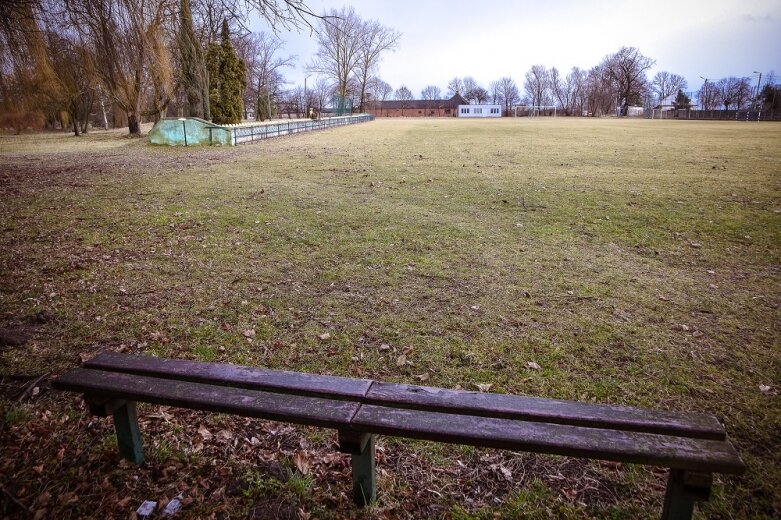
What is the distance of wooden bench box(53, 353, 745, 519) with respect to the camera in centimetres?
193

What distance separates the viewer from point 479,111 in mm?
113625

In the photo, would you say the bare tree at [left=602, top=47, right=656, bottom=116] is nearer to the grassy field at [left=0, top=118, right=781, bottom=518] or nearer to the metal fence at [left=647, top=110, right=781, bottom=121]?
the metal fence at [left=647, top=110, right=781, bottom=121]

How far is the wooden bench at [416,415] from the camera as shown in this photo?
1.93 m

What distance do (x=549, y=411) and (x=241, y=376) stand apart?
159cm

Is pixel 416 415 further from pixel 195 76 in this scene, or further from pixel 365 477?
pixel 195 76

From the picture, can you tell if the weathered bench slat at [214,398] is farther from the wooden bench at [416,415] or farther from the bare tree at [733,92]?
the bare tree at [733,92]

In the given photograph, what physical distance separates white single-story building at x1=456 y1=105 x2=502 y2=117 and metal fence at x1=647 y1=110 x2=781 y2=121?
3764 centimetres

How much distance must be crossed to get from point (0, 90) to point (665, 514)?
10.9 m

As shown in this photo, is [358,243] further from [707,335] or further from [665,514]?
[665,514]

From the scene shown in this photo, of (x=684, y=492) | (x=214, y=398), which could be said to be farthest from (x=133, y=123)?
(x=684, y=492)

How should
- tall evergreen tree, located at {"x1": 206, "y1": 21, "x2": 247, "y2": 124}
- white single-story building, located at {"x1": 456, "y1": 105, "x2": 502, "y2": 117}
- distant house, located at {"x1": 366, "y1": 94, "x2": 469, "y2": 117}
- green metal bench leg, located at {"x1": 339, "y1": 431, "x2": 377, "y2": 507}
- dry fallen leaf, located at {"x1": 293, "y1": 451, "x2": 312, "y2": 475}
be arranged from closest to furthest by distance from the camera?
green metal bench leg, located at {"x1": 339, "y1": 431, "x2": 377, "y2": 507} < dry fallen leaf, located at {"x1": 293, "y1": 451, "x2": 312, "y2": 475} < tall evergreen tree, located at {"x1": 206, "y1": 21, "x2": 247, "y2": 124} < white single-story building, located at {"x1": 456, "y1": 105, "x2": 502, "y2": 117} < distant house, located at {"x1": 366, "y1": 94, "x2": 469, "y2": 117}

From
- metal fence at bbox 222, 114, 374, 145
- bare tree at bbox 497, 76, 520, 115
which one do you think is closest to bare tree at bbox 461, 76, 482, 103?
bare tree at bbox 497, 76, 520, 115

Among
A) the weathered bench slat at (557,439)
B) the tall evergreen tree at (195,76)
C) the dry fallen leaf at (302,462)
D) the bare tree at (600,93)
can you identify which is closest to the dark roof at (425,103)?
the bare tree at (600,93)

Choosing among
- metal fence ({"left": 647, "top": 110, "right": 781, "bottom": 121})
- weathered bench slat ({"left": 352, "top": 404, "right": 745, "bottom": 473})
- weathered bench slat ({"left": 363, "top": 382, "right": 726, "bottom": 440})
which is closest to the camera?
weathered bench slat ({"left": 352, "top": 404, "right": 745, "bottom": 473})
